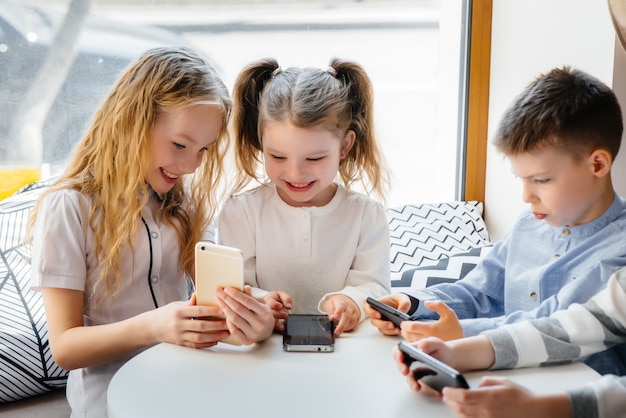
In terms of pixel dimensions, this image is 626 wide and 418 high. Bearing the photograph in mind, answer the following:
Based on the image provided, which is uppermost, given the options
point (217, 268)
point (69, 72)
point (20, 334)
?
point (69, 72)

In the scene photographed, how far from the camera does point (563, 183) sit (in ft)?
3.92

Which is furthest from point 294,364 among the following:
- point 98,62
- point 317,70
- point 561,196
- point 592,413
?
point 98,62

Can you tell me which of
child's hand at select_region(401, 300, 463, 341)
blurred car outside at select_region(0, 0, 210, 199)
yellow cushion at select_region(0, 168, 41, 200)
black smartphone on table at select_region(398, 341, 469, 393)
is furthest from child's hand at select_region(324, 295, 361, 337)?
yellow cushion at select_region(0, 168, 41, 200)

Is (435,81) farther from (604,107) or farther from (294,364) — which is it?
(294,364)

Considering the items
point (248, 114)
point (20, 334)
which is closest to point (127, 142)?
point (248, 114)

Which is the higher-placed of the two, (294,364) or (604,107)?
(604,107)

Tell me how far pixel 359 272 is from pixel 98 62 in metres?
1.14

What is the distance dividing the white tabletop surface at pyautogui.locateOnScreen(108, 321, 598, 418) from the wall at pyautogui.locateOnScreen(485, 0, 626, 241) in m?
0.65

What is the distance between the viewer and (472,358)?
3.29 ft

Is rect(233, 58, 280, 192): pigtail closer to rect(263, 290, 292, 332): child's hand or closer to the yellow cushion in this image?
rect(263, 290, 292, 332): child's hand

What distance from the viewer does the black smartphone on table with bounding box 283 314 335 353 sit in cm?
109

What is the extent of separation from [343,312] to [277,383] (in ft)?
0.82

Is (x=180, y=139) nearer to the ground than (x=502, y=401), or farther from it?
farther from it

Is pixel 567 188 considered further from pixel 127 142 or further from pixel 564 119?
pixel 127 142
